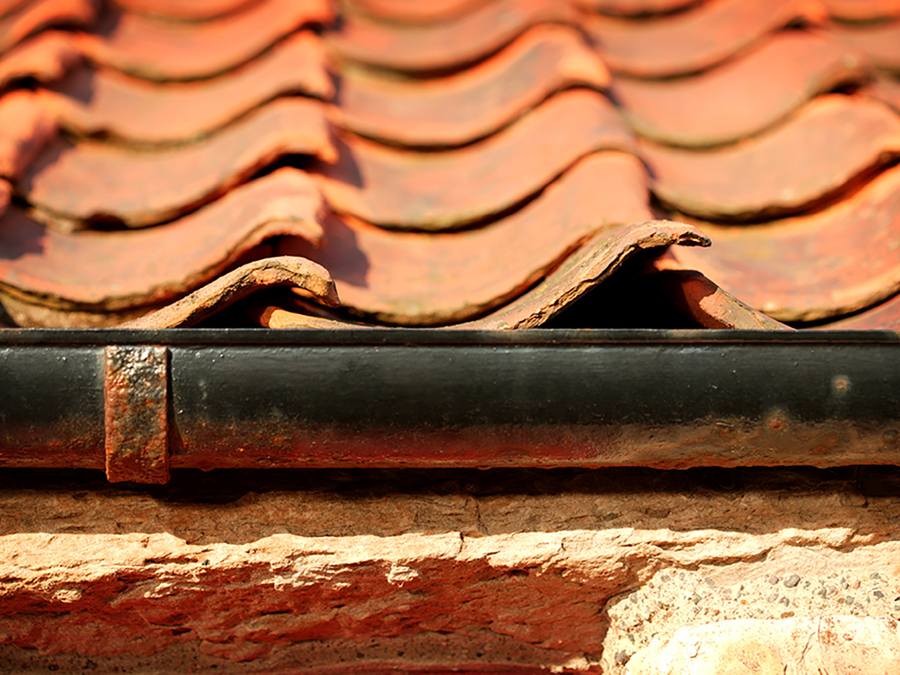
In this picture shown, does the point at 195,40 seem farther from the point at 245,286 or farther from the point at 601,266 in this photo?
the point at 601,266

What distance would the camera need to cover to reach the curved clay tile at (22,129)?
50.0 inches

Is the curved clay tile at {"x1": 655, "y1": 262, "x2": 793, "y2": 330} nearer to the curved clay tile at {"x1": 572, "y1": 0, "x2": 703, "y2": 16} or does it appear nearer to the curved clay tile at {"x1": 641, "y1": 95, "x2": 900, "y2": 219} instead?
the curved clay tile at {"x1": 641, "y1": 95, "x2": 900, "y2": 219}

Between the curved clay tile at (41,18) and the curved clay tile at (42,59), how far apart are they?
19 mm

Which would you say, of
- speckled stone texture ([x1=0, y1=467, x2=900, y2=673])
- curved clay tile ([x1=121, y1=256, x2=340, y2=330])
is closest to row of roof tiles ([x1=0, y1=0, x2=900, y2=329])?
curved clay tile ([x1=121, y1=256, x2=340, y2=330])

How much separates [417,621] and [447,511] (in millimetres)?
193

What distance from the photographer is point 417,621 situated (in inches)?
41.3

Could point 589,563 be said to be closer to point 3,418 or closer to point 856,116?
point 3,418

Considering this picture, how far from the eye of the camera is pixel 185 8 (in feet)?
5.86

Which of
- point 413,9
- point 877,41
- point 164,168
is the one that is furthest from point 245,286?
point 877,41

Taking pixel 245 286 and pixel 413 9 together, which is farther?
pixel 413 9

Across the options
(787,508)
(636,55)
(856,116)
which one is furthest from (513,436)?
(636,55)

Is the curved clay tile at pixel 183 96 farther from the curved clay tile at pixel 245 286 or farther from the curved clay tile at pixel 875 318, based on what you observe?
the curved clay tile at pixel 875 318

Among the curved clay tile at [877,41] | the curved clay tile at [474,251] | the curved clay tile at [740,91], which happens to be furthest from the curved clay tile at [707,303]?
the curved clay tile at [877,41]

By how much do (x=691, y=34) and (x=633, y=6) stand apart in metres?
0.18
